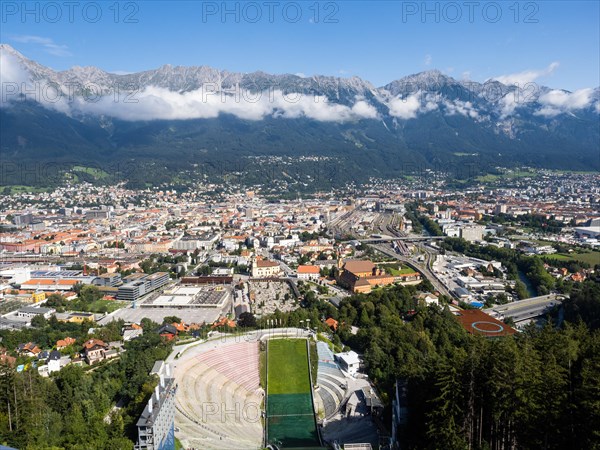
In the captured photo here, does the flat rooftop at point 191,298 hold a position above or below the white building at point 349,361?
below

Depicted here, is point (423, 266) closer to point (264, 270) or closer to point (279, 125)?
point (264, 270)

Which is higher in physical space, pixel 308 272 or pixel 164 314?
pixel 308 272

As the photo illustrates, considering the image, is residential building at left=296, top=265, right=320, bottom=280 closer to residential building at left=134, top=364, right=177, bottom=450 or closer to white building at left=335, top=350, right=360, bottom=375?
white building at left=335, top=350, right=360, bottom=375

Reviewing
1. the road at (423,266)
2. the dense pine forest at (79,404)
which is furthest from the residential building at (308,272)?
the dense pine forest at (79,404)

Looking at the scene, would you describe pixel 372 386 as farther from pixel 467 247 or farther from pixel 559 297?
pixel 467 247

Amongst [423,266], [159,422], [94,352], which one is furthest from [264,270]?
[159,422]

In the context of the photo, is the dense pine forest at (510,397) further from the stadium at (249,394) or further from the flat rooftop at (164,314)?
the flat rooftop at (164,314)
